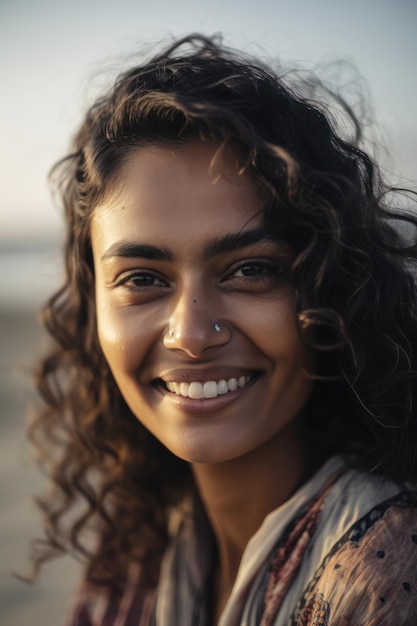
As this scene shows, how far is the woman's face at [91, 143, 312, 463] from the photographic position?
6.10ft

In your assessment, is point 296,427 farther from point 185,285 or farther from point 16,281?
point 16,281

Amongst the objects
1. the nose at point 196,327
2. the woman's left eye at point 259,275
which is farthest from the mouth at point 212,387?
the woman's left eye at point 259,275

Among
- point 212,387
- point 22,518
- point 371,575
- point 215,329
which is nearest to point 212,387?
point 212,387

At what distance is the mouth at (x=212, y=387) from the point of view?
76.2 inches

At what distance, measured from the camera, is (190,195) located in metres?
1.86

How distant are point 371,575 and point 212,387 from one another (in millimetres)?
620

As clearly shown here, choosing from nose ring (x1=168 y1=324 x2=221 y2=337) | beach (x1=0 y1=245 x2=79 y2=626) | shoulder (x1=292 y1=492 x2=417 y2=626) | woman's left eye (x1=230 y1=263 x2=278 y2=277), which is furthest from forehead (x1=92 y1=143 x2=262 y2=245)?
beach (x1=0 y1=245 x2=79 y2=626)

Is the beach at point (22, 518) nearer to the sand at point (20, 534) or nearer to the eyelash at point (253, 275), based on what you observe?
the sand at point (20, 534)

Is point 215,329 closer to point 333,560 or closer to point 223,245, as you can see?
point 223,245

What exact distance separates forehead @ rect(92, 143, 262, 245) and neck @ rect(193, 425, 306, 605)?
735 millimetres

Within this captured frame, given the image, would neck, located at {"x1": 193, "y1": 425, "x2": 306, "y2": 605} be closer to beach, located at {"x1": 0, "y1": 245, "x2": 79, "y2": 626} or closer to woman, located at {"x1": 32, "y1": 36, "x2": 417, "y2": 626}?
woman, located at {"x1": 32, "y1": 36, "x2": 417, "y2": 626}

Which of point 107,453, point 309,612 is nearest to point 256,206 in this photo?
point 309,612

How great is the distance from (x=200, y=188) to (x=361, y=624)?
1.15m

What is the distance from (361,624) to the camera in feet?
5.52
